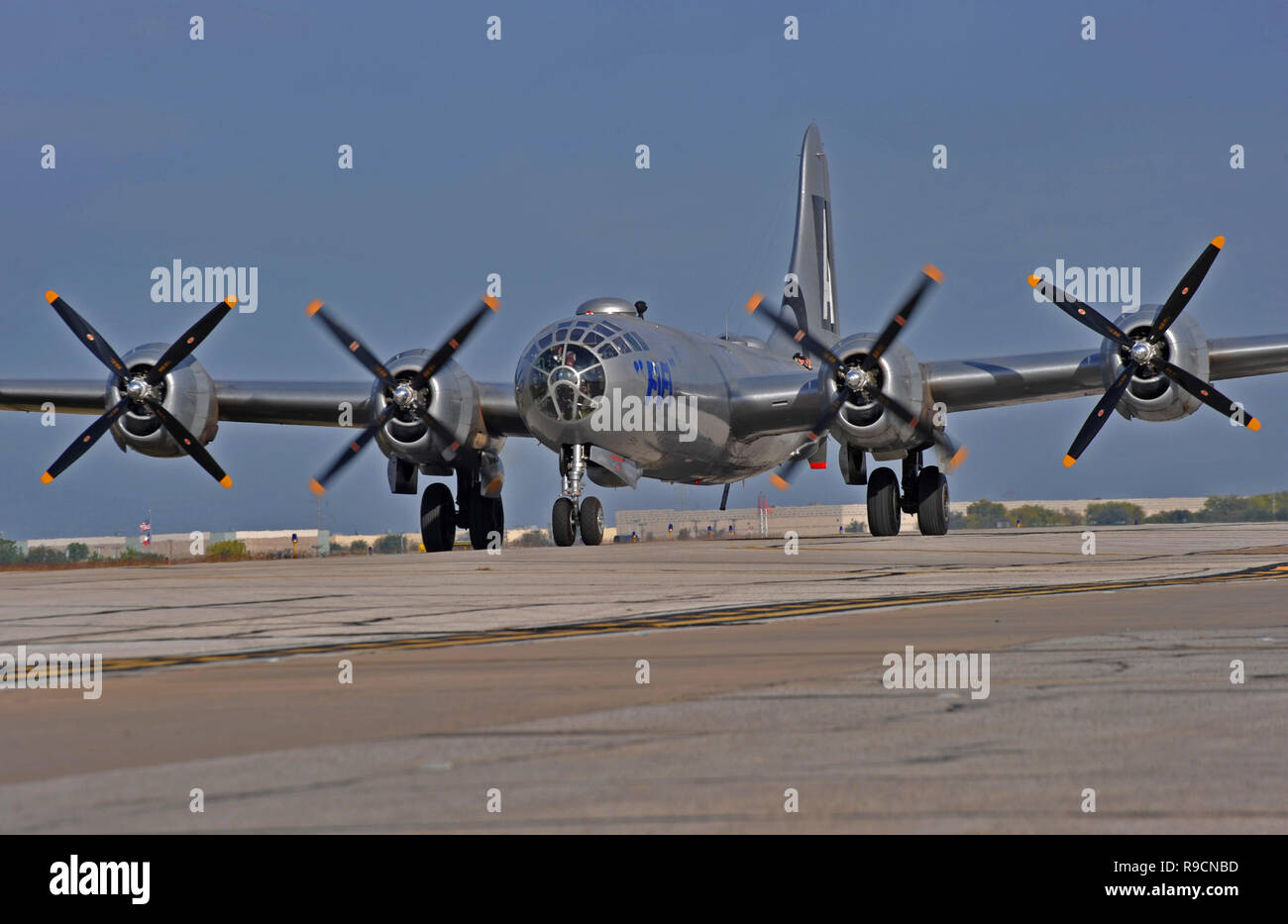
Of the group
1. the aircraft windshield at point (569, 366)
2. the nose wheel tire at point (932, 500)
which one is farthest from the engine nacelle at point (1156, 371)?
the aircraft windshield at point (569, 366)

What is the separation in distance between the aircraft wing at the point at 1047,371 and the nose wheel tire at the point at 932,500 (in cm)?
229

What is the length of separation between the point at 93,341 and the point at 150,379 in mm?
1908

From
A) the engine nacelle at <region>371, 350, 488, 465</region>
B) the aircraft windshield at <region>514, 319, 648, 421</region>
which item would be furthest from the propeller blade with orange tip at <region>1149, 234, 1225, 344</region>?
the engine nacelle at <region>371, 350, 488, 465</region>

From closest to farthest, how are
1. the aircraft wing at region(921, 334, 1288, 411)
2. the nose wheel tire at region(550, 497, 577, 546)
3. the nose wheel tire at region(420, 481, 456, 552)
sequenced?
the nose wheel tire at region(550, 497, 577, 546) → the aircraft wing at region(921, 334, 1288, 411) → the nose wheel tire at region(420, 481, 456, 552)

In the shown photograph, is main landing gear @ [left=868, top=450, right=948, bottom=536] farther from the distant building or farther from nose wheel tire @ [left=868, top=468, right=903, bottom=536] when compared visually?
the distant building

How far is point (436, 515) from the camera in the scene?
38.9 metres

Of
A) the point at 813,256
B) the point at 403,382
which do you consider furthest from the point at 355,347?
the point at 813,256

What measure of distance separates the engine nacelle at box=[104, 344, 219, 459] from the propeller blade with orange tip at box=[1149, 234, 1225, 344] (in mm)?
23441

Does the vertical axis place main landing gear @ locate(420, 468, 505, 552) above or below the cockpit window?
below

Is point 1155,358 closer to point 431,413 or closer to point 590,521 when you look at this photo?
point 590,521

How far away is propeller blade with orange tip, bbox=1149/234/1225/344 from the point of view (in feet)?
106
